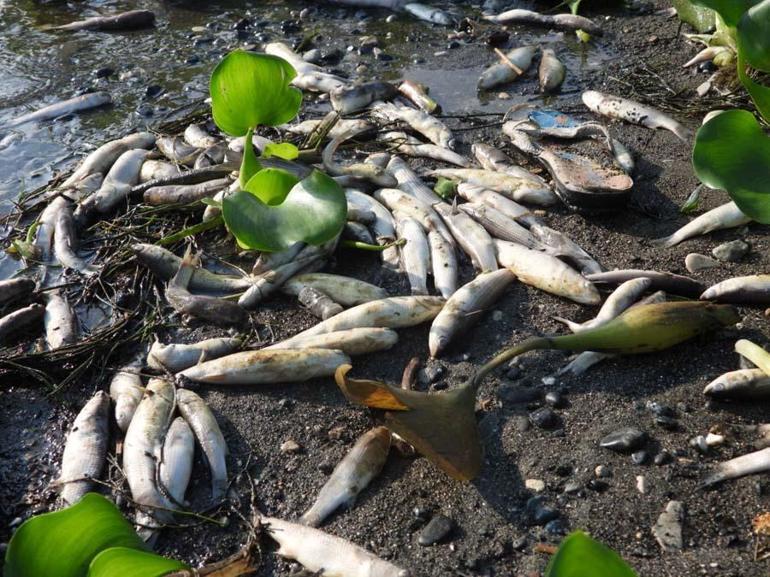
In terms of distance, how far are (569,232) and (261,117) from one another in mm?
1999

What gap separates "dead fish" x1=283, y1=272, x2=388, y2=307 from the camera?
186 inches

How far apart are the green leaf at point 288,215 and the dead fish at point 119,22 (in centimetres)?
535

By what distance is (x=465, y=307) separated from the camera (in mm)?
4461

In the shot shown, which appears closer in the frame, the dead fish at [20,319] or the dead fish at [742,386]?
the dead fish at [742,386]

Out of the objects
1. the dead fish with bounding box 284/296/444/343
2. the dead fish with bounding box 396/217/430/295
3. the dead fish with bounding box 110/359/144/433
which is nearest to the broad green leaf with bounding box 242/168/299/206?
the dead fish with bounding box 396/217/430/295

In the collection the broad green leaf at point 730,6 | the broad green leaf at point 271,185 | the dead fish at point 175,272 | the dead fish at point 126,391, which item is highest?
the broad green leaf at point 730,6

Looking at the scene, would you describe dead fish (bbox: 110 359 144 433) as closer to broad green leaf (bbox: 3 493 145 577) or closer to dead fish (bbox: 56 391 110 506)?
dead fish (bbox: 56 391 110 506)

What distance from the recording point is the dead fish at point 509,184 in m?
5.38

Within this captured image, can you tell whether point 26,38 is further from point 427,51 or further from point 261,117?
point 261,117

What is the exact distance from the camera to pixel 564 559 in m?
2.34

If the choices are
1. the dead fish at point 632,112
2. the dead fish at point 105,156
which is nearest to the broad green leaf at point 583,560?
the dead fish at point 632,112

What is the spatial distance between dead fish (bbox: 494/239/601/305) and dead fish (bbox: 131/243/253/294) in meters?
1.51

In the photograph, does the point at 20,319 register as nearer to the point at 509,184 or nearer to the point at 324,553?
the point at 324,553

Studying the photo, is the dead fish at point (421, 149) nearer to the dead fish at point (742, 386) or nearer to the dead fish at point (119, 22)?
the dead fish at point (742, 386)
